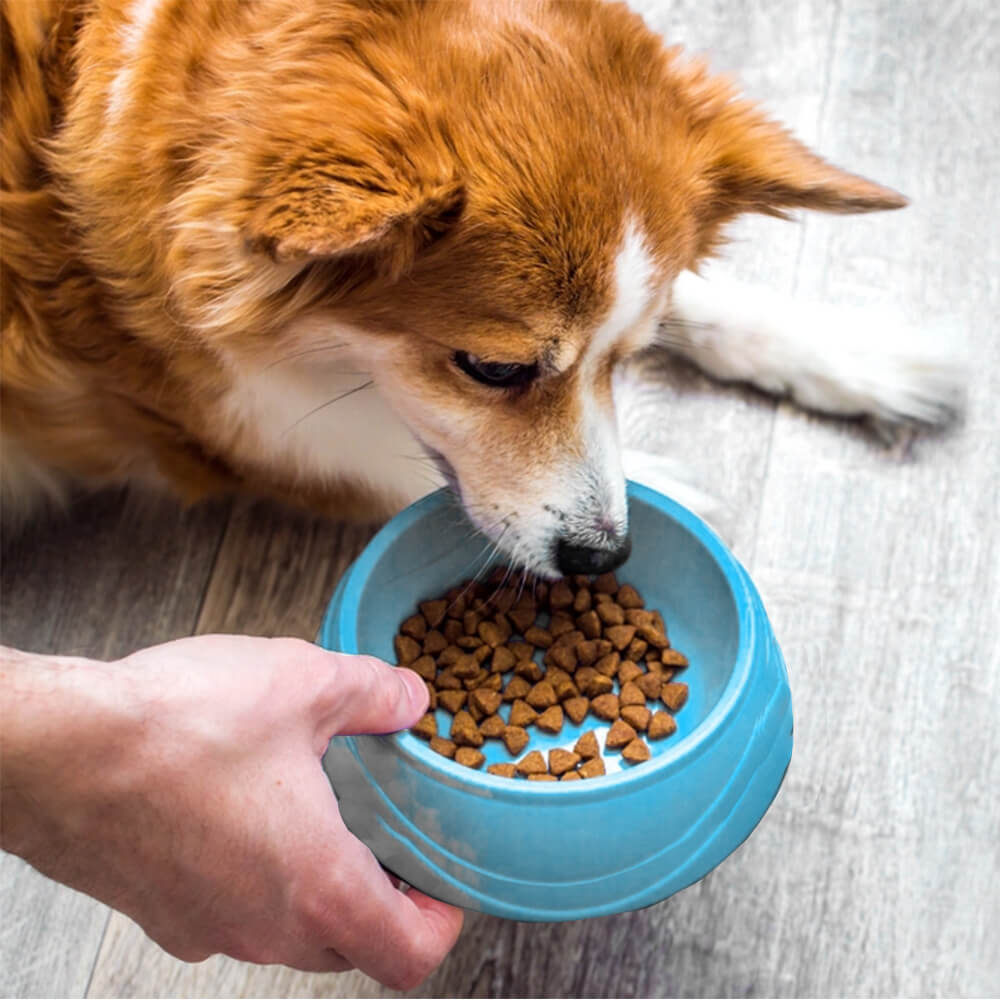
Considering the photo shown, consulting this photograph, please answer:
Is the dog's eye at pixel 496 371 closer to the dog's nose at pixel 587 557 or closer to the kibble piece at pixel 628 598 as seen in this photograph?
the dog's nose at pixel 587 557

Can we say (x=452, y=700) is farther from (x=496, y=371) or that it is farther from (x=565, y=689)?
(x=496, y=371)

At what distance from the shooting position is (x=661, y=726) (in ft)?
4.07

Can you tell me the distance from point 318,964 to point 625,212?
80 centimetres

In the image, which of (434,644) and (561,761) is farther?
(434,644)

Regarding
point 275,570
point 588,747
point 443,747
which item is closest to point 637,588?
point 588,747

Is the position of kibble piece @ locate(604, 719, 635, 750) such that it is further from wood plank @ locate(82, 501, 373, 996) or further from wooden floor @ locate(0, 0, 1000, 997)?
wood plank @ locate(82, 501, 373, 996)

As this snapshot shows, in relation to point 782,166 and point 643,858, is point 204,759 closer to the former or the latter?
point 643,858

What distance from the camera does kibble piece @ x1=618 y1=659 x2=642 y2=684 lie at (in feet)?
4.26

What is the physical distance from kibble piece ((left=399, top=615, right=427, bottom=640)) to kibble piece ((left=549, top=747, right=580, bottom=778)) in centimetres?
23

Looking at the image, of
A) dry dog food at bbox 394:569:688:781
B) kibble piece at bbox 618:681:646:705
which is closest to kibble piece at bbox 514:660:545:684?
dry dog food at bbox 394:569:688:781

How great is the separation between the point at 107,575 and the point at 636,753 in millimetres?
860

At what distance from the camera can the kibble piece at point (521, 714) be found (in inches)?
50.2

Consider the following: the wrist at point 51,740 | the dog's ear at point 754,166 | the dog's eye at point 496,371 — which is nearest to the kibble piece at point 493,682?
the dog's eye at point 496,371

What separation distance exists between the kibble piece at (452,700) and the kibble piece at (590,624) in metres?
0.17
